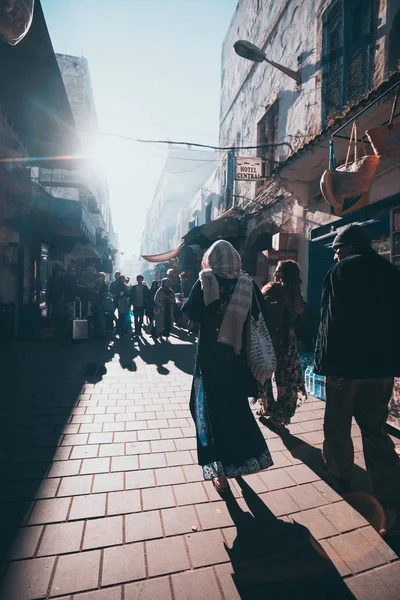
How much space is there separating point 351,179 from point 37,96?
9069 millimetres

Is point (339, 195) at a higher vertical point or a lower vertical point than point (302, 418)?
higher

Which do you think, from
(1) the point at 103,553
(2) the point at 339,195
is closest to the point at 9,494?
(1) the point at 103,553

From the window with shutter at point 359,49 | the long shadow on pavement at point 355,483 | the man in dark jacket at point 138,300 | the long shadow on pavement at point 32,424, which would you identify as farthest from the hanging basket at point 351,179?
the man in dark jacket at point 138,300

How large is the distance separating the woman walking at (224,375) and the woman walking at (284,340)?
1216 mm

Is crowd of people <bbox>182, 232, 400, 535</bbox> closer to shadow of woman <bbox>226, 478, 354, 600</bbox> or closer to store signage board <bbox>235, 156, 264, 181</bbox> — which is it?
shadow of woman <bbox>226, 478, 354, 600</bbox>

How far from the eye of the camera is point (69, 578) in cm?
174

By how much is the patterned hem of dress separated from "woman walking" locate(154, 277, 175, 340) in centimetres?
716

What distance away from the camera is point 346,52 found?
647cm

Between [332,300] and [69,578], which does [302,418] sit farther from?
[69,578]

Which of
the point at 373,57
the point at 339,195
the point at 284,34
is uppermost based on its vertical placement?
the point at 284,34

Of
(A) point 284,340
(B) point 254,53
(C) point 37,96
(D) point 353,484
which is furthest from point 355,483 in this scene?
(C) point 37,96

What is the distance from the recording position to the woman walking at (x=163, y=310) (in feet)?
31.5

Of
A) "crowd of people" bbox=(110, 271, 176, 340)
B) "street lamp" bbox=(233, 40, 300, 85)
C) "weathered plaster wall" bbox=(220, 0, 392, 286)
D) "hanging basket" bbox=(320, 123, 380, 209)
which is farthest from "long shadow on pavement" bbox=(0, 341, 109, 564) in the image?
"street lamp" bbox=(233, 40, 300, 85)

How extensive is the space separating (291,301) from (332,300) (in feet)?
4.53
